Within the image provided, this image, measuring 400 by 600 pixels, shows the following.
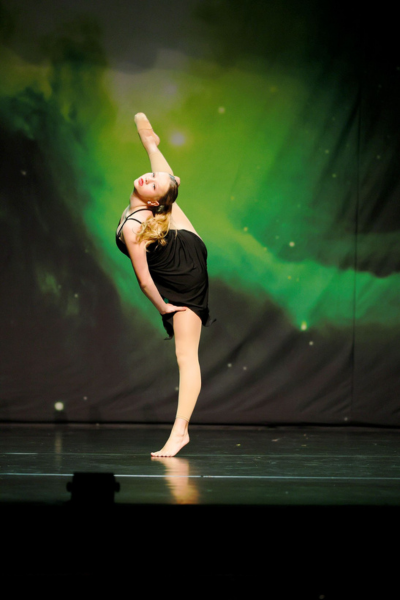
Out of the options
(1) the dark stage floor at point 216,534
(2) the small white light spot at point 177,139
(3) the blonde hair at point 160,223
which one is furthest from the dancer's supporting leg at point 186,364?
(2) the small white light spot at point 177,139

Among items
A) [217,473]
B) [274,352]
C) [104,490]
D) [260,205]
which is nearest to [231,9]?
[260,205]

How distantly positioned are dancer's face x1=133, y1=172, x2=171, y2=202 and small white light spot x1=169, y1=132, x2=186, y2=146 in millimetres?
1668

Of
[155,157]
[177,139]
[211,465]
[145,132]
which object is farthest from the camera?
[177,139]

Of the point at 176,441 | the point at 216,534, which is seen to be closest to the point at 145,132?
the point at 176,441

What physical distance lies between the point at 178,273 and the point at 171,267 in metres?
0.04

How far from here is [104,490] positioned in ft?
5.07

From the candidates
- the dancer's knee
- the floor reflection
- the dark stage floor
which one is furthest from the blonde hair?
the dark stage floor

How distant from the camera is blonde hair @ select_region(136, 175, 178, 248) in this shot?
107 inches

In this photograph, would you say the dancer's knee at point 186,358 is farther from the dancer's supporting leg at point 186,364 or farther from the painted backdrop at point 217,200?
the painted backdrop at point 217,200

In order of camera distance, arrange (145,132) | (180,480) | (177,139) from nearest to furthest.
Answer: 1. (180,480)
2. (145,132)
3. (177,139)

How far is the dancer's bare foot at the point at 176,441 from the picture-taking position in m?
2.75

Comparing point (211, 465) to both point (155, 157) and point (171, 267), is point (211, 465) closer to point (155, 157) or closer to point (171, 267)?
point (171, 267)

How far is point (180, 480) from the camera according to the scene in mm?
2086

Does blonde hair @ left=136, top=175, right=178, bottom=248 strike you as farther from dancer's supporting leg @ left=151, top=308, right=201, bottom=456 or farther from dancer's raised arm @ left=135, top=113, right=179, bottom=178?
dancer's supporting leg @ left=151, top=308, right=201, bottom=456
